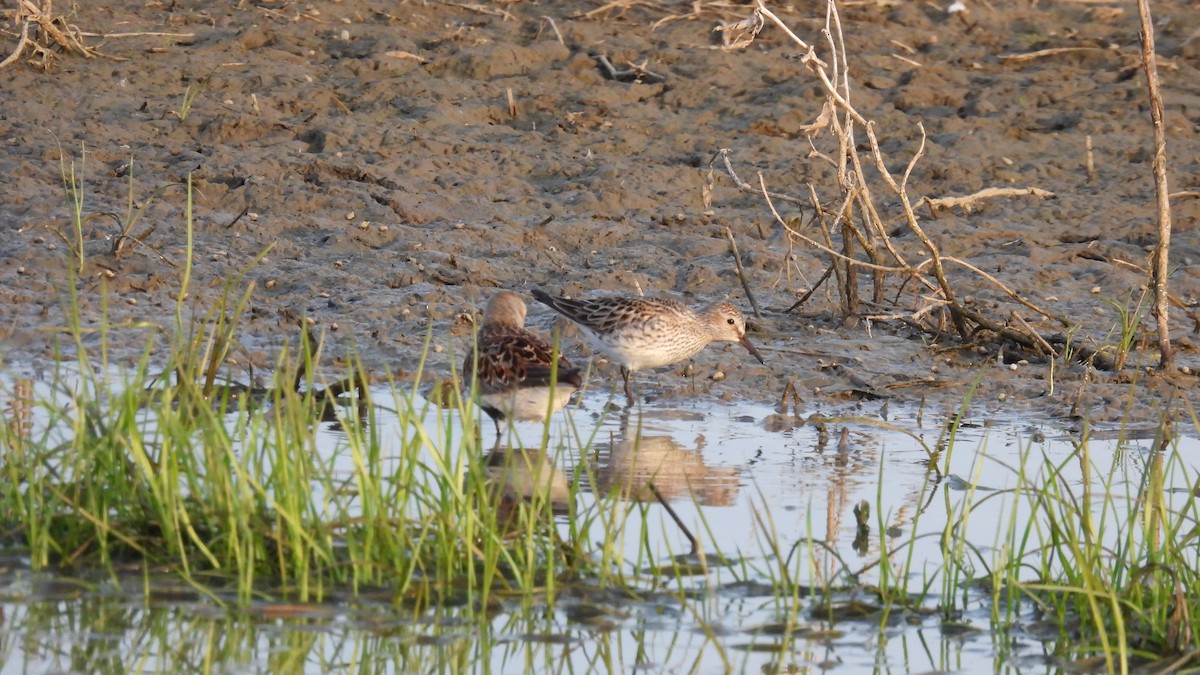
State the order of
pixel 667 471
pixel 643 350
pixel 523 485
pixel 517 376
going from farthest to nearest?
pixel 643 350 < pixel 517 376 < pixel 667 471 < pixel 523 485

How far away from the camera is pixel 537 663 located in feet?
15.6

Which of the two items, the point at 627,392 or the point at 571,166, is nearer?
the point at 627,392

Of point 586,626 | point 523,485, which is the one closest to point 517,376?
point 523,485

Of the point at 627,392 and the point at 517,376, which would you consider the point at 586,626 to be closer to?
the point at 517,376

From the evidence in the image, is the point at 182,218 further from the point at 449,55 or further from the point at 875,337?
the point at 875,337

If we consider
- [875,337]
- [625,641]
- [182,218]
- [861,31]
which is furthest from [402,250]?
[625,641]

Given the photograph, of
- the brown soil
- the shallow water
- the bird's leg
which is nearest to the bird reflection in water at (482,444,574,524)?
the shallow water

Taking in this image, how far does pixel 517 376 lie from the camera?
7.66m

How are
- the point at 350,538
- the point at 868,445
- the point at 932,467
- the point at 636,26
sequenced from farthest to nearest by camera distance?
the point at 636,26 < the point at 868,445 < the point at 932,467 < the point at 350,538

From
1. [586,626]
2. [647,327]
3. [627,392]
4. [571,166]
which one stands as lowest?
[586,626]

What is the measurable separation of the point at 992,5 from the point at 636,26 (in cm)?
301

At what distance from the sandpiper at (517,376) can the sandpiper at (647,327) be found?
0.74 meters

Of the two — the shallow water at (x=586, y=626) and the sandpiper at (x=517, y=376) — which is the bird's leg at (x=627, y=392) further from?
the shallow water at (x=586, y=626)

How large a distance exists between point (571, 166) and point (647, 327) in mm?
3092
